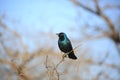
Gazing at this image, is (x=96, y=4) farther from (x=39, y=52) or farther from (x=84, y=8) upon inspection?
(x=39, y=52)

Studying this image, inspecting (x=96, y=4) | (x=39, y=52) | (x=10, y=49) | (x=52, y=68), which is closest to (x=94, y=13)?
(x=96, y=4)

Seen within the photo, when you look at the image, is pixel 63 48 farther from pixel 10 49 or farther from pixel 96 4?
pixel 96 4

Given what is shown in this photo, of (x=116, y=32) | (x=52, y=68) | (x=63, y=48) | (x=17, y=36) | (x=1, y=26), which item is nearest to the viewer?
(x=52, y=68)

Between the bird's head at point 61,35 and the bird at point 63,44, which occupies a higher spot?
the bird's head at point 61,35

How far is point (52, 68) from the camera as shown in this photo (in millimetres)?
3766

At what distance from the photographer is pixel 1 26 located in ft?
35.0

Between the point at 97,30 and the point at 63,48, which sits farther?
the point at 97,30

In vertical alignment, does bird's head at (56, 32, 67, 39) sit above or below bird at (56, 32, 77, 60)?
above

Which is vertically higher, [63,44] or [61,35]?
[61,35]

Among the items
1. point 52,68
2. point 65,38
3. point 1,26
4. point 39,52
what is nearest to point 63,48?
point 65,38

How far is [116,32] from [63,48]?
9125 mm

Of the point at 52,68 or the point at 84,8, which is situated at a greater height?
the point at 84,8

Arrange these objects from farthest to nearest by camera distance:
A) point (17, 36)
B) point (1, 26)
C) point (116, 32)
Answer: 1. point (116, 32)
2. point (17, 36)
3. point (1, 26)

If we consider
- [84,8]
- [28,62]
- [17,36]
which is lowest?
[28,62]
